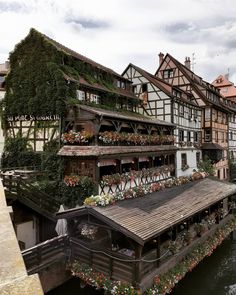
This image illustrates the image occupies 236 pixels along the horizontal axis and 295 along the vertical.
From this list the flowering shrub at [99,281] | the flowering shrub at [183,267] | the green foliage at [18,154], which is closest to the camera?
the flowering shrub at [99,281]

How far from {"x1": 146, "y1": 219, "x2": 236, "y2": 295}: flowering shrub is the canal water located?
0.87 metres

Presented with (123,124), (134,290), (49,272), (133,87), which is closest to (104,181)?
(123,124)

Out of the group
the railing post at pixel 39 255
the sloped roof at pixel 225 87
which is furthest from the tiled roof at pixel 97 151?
the sloped roof at pixel 225 87

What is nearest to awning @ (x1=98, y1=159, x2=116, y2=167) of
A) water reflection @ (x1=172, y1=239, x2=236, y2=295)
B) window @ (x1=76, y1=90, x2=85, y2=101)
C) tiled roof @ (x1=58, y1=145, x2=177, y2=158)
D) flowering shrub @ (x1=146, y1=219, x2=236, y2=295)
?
tiled roof @ (x1=58, y1=145, x2=177, y2=158)

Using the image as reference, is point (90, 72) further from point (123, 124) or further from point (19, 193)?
point (19, 193)

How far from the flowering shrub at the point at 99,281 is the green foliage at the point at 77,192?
4.17 m

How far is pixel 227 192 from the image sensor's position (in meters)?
19.7

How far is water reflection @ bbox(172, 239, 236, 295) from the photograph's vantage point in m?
13.3

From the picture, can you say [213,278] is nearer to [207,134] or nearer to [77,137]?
[77,137]

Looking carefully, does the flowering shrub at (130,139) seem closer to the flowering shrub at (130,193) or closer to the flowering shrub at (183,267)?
the flowering shrub at (130,193)

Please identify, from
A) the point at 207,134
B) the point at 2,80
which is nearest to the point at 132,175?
the point at 2,80

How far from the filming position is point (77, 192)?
51.7ft

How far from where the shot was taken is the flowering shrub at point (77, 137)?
15.7 metres

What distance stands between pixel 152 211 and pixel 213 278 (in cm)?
505
